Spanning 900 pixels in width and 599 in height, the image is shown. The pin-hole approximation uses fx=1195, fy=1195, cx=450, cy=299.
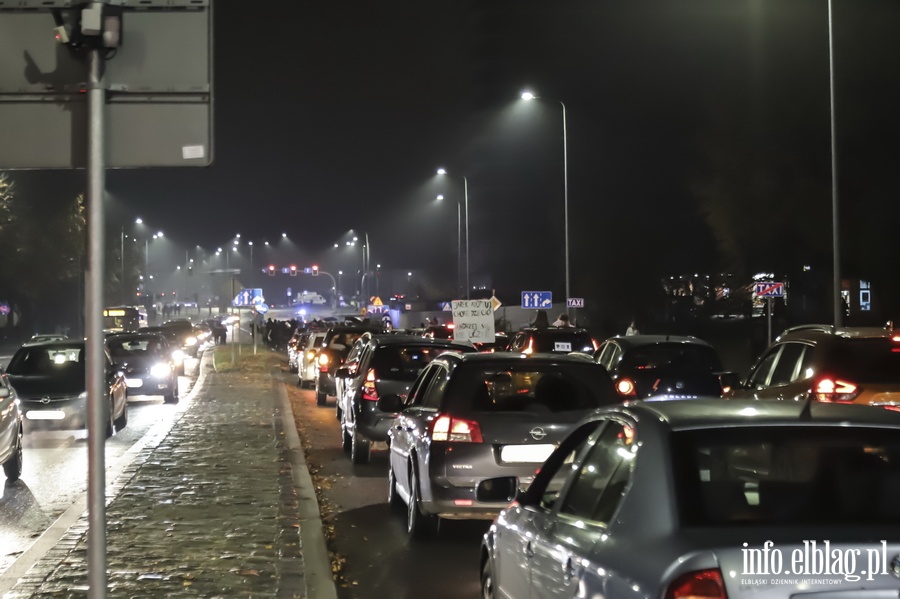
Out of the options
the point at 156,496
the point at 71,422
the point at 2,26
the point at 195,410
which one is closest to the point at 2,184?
the point at 195,410

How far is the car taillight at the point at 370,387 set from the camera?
1593 cm

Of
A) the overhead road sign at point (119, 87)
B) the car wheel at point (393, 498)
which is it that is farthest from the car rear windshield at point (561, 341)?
the overhead road sign at point (119, 87)

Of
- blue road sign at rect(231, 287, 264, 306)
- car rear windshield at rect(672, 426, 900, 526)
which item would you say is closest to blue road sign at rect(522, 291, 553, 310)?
blue road sign at rect(231, 287, 264, 306)

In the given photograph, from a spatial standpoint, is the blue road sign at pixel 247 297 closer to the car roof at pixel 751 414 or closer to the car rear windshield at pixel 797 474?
the car roof at pixel 751 414

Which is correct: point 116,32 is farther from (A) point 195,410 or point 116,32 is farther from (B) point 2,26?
(A) point 195,410

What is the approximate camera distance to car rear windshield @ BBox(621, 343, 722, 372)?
1669cm

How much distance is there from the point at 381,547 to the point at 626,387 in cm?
777

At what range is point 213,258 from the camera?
137750 millimetres

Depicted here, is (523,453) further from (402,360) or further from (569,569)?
(402,360)

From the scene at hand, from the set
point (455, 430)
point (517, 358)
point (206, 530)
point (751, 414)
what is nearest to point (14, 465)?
point (206, 530)

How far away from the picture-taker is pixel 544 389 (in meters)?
10.0

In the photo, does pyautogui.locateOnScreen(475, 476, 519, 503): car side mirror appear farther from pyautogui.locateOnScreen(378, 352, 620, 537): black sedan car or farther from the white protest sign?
the white protest sign

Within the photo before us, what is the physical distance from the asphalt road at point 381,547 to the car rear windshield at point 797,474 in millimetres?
4174

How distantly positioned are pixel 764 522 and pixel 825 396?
8.60m
